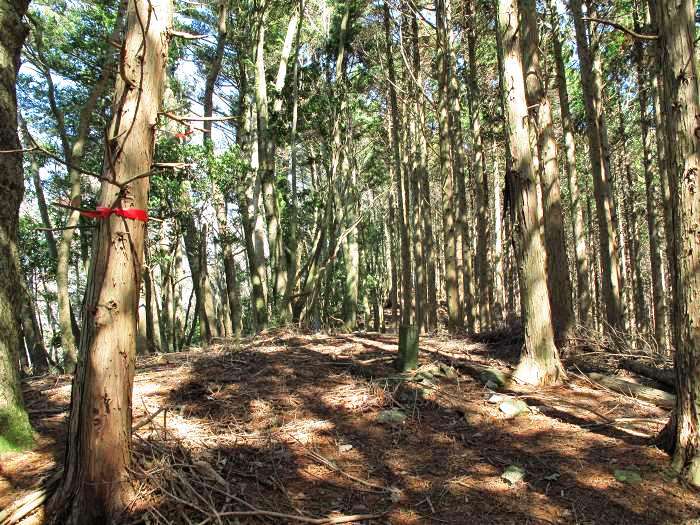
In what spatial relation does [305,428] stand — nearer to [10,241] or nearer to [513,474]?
[513,474]

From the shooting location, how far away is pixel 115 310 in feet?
9.34

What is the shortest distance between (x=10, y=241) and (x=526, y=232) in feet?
16.7

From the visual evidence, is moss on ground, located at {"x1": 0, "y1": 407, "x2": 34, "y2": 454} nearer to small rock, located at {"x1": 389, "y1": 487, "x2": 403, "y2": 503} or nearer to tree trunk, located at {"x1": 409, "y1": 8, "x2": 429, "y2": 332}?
small rock, located at {"x1": 389, "y1": 487, "x2": 403, "y2": 503}

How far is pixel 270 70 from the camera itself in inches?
620

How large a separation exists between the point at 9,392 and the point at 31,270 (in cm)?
1584

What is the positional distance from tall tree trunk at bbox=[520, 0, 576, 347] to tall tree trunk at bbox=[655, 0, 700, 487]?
266 cm

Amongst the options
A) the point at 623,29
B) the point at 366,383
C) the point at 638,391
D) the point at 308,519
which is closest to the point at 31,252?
the point at 366,383

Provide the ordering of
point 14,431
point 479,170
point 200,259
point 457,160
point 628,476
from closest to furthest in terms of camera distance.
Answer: point 628,476
point 14,431
point 457,160
point 479,170
point 200,259

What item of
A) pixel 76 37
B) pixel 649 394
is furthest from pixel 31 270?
pixel 649 394

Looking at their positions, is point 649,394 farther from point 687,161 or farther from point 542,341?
point 687,161

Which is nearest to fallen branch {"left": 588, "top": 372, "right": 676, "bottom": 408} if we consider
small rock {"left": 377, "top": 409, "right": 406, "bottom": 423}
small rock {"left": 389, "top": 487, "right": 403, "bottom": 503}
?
small rock {"left": 377, "top": 409, "right": 406, "bottom": 423}

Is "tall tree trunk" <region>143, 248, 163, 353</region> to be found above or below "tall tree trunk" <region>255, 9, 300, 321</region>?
below

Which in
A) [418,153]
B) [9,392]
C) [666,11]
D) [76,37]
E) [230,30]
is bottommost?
[9,392]

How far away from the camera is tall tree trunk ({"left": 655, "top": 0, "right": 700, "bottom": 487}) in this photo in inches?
134
